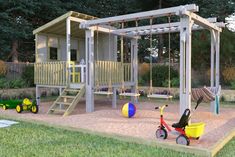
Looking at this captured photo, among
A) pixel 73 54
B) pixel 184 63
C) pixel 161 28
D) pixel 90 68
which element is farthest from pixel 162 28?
pixel 73 54

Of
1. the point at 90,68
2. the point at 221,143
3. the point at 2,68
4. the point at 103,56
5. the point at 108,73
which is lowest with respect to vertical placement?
the point at 221,143

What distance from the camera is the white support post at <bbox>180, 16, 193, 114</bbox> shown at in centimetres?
784

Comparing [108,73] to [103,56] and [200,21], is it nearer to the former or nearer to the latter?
[103,56]

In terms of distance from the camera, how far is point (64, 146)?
6.05 metres

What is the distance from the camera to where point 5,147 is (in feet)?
19.8

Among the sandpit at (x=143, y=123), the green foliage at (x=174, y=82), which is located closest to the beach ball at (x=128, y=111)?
the sandpit at (x=143, y=123)

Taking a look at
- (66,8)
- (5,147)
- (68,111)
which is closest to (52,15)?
(66,8)

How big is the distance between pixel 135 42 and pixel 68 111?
555 cm

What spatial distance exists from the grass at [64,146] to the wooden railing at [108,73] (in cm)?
439

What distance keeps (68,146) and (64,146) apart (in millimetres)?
84

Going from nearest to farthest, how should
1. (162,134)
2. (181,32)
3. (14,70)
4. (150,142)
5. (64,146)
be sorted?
(64,146) → (150,142) → (162,134) → (181,32) → (14,70)

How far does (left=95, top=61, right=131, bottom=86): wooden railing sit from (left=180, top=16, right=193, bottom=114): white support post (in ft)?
14.3

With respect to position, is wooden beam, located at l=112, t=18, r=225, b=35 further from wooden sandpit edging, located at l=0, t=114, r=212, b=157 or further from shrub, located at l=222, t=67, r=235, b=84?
shrub, located at l=222, t=67, r=235, b=84

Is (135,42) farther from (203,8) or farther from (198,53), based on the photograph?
(203,8)
